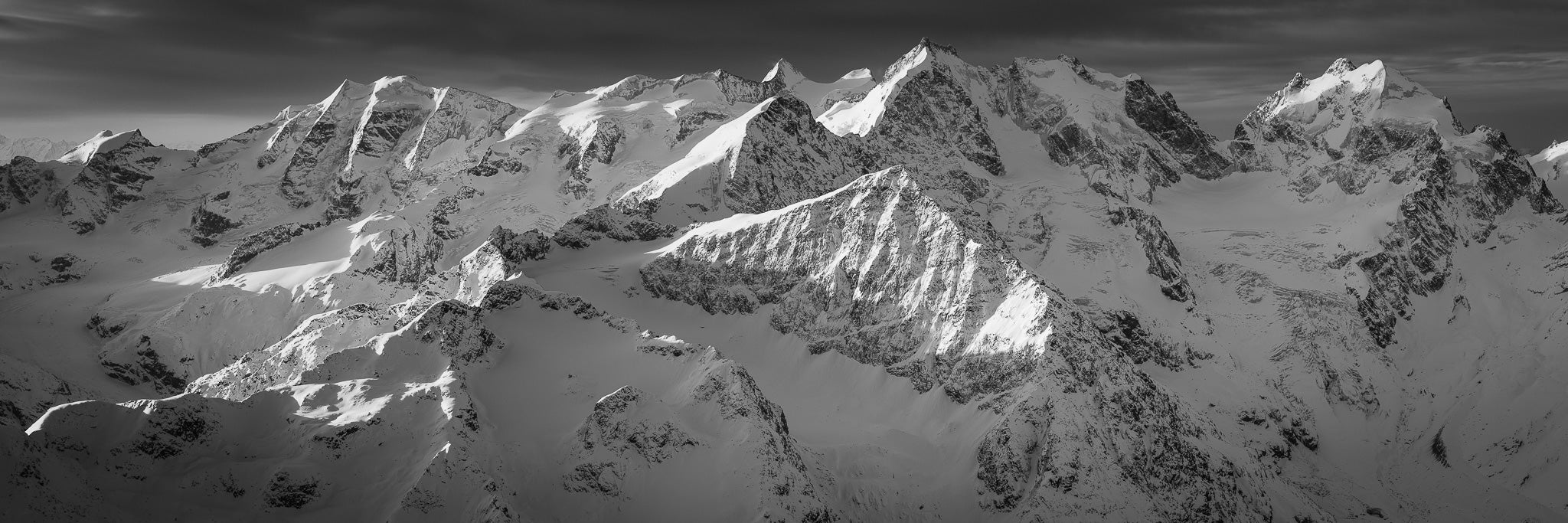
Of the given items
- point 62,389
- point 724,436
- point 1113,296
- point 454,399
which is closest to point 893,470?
point 724,436

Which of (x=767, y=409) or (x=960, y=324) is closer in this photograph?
(x=767, y=409)

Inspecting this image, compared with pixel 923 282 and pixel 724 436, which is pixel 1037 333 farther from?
pixel 724 436

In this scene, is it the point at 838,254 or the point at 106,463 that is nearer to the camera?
the point at 106,463

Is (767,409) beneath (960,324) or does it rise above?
beneath

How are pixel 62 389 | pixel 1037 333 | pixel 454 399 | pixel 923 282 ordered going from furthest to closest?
1. pixel 62 389
2. pixel 923 282
3. pixel 1037 333
4. pixel 454 399

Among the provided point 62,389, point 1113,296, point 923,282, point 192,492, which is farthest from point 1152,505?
point 62,389

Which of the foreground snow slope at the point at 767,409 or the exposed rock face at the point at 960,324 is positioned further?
the exposed rock face at the point at 960,324

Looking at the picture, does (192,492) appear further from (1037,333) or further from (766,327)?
(1037,333)

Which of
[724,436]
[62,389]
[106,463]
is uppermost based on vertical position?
[106,463]

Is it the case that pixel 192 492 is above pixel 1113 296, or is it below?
above

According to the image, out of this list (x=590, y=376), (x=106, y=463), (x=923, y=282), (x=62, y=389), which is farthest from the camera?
(x=62, y=389)

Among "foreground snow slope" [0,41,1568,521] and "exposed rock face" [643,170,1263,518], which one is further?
"exposed rock face" [643,170,1263,518]
